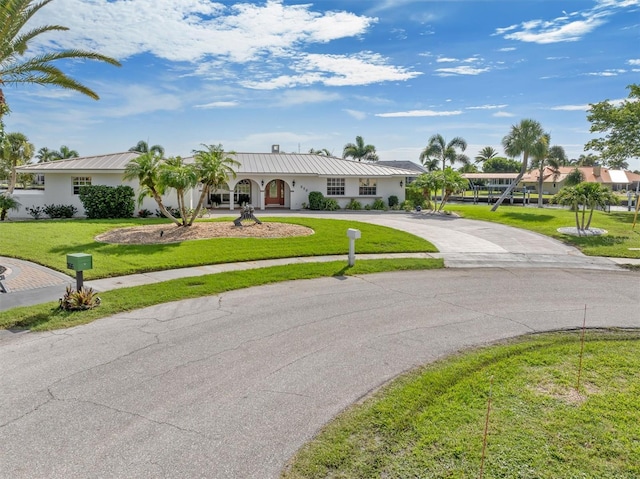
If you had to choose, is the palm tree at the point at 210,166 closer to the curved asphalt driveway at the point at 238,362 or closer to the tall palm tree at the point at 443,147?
the curved asphalt driveway at the point at 238,362

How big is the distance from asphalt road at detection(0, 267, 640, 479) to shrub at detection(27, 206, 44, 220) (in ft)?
67.4

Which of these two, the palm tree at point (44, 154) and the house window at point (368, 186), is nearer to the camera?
the house window at point (368, 186)

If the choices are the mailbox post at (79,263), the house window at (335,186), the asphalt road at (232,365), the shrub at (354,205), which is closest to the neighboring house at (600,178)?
the shrub at (354,205)

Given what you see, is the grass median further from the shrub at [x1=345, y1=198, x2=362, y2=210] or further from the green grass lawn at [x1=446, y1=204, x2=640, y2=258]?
the shrub at [x1=345, y1=198, x2=362, y2=210]

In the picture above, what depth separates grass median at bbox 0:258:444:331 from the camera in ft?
26.3

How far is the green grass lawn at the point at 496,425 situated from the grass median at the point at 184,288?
5879 mm

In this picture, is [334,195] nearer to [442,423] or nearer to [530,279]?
[530,279]

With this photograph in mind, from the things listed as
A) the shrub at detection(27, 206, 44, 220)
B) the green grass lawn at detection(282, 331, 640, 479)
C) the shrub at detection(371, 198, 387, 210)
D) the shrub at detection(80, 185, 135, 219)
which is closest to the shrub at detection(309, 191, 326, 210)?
the shrub at detection(371, 198, 387, 210)

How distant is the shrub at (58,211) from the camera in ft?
81.8

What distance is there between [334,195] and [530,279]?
21732mm

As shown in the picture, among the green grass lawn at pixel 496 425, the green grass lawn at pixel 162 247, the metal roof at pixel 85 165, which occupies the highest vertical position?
the metal roof at pixel 85 165

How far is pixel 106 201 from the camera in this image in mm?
24406

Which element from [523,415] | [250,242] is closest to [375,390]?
[523,415]

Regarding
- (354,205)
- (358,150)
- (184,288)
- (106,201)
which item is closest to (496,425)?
(184,288)
